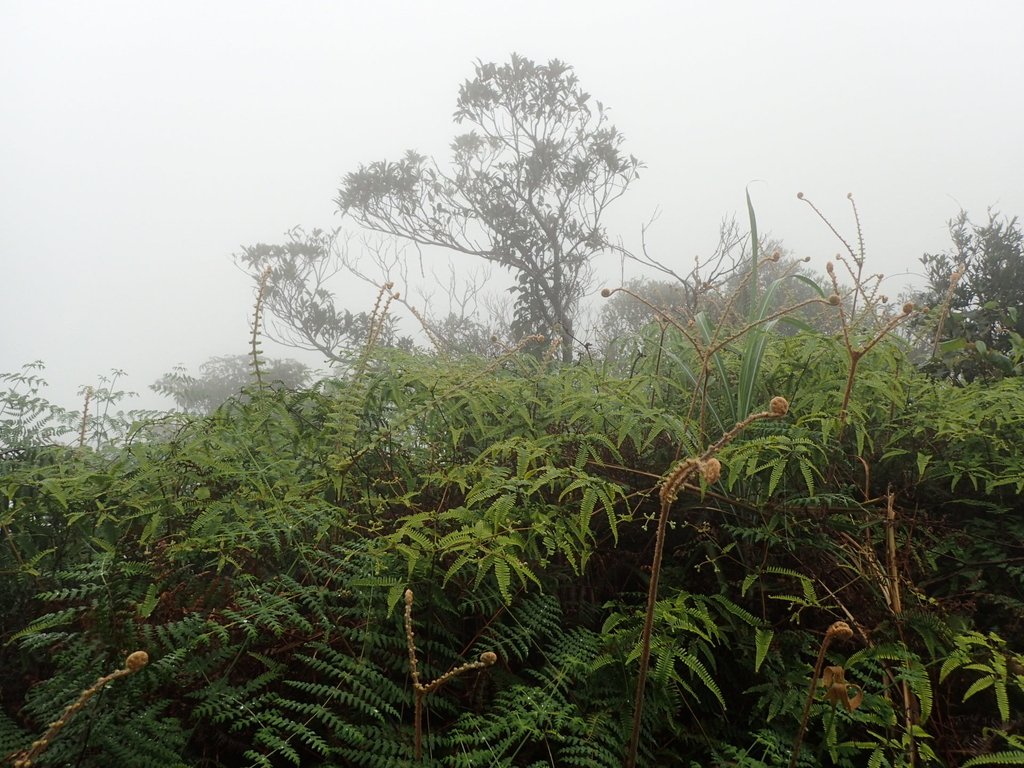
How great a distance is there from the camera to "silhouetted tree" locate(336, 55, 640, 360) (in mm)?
14500

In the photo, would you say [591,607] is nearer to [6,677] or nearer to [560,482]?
[560,482]

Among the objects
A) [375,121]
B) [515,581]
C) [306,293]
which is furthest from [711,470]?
[375,121]

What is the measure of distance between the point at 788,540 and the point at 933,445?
600mm

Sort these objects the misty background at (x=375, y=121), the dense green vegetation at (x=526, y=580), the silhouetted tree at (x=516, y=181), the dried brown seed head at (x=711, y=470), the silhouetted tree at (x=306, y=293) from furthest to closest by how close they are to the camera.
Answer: the misty background at (x=375, y=121) → the silhouetted tree at (x=306, y=293) → the silhouetted tree at (x=516, y=181) → the dense green vegetation at (x=526, y=580) → the dried brown seed head at (x=711, y=470)

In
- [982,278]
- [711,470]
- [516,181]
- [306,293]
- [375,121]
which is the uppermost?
[375,121]

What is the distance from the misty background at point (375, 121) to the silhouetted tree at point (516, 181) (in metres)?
46.7

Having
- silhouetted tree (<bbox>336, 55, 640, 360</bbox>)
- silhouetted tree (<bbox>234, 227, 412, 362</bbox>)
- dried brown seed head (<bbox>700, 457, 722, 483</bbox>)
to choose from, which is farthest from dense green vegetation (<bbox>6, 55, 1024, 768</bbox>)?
silhouetted tree (<bbox>234, 227, 412, 362</bbox>)

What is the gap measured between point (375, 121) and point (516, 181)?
109 m

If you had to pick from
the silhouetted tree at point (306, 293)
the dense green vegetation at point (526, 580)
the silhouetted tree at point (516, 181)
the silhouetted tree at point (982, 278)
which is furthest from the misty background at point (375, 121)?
the dense green vegetation at point (526, 580)

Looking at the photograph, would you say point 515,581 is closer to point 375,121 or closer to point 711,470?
point 711,470

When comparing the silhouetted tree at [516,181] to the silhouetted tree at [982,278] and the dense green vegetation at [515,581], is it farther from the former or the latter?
the dense green vegetation at [515,581]

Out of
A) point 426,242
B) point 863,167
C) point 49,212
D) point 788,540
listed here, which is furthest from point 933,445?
point 49,212

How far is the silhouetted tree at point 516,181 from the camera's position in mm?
14500

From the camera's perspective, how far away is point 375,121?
4414 inches
